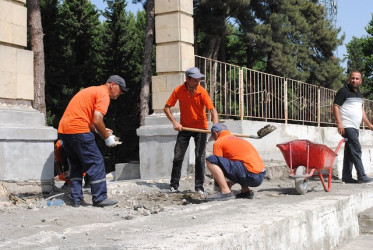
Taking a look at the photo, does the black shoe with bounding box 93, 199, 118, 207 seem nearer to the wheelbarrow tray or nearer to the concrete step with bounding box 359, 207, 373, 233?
the wheelbarrow tray

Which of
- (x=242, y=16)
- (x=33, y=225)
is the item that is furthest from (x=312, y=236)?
(x=242, y=16)

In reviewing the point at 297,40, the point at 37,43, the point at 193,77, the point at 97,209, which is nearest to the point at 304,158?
the point at 193,77

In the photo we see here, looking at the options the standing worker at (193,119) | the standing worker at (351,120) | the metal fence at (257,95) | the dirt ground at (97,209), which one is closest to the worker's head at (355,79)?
the standing worker at (351,120)

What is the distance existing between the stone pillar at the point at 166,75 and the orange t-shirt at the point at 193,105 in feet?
6.18

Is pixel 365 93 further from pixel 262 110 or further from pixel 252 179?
pixel 252 179

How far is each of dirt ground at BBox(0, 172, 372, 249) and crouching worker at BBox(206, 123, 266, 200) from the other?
0.28 m

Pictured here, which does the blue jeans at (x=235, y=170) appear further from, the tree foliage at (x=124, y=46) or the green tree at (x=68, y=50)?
the green tree at (x=68, y=50)

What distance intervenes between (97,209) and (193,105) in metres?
2.32

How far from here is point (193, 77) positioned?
6781 mm

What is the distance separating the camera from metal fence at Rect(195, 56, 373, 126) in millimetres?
10758

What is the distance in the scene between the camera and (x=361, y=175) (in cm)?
807

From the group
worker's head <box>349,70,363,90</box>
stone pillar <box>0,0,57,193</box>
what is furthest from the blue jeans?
worker's head <box>349,70,363,90</box>

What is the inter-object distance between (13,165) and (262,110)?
719 centimetres

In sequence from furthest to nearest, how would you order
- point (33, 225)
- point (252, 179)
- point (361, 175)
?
point (361, 175) → point (252, 179) → point (33, 225)
